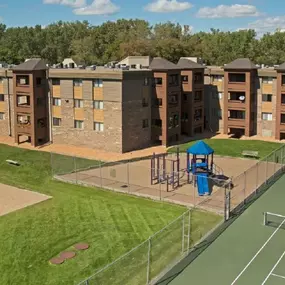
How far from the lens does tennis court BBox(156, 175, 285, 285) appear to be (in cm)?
1967

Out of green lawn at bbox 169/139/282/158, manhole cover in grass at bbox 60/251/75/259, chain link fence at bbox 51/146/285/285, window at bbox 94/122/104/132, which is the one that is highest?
window at bbox 94/122/104/132

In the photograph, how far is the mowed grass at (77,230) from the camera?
68.2 ft

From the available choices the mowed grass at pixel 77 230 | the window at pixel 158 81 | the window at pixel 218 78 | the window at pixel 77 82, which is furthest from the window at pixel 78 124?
the window at pixel 218 78

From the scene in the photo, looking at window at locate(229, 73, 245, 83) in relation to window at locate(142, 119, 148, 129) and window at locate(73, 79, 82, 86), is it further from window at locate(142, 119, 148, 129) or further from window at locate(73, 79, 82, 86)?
window at locate(73, 79, 82, 86)

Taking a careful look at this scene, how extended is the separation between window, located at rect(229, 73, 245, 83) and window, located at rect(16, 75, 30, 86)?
24.9 m

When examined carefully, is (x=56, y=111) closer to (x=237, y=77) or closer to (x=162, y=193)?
(x=237, y=77)

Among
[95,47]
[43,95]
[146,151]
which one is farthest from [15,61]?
[146,151]

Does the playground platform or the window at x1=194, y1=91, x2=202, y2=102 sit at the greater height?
the window at x1=194, y1=91, x2=202, y2=102

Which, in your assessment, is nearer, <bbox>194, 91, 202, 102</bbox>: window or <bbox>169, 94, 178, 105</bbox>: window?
<bbox>169, 94, 178, 105</bbox>: window

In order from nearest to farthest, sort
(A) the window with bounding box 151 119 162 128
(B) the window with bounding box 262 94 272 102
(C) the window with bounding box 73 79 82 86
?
(C) the window with bounding box 73 79 82 86
(A) the window with bounding box 151 119 162 128
(B) the window with bounding box 262 94 272 102

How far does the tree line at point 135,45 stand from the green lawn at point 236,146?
43662 millimetres

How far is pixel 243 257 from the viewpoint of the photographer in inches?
862

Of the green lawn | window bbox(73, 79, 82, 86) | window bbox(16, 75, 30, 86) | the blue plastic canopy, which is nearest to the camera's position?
the blue plastic canopy

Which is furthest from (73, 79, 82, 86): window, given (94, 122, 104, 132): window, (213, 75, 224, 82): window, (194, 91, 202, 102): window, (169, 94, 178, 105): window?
(213, 75, 224, 82): window
